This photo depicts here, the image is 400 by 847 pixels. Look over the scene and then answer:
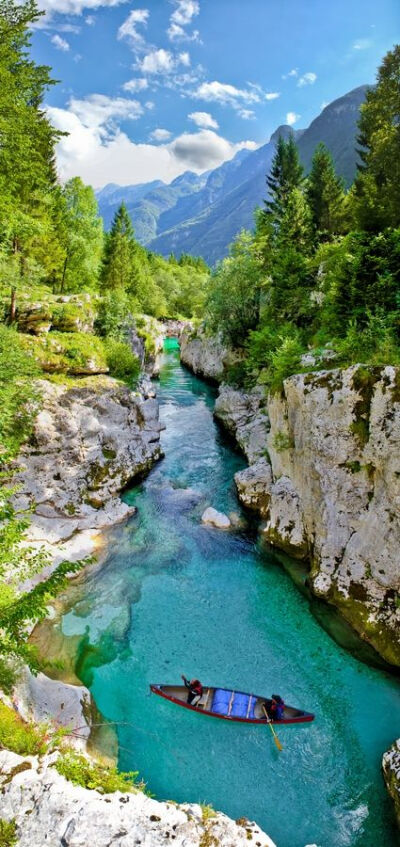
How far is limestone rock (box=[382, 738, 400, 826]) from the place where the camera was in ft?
29.6

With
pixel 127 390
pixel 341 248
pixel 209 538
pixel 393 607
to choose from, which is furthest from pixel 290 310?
pixel 393 607

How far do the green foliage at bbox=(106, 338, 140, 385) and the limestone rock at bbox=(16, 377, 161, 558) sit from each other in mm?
1788

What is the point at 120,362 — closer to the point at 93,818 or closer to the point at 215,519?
the point at 215,519

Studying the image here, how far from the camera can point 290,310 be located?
91.9 feet

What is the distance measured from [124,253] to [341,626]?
159ft

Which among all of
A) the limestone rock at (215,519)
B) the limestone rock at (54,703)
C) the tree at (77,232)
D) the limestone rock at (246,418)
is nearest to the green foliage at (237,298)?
the limestone rock at (246,418)

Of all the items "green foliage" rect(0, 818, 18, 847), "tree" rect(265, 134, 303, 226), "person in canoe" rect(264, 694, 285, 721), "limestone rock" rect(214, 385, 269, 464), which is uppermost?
"tree" rect(265, 134, 303, 226)

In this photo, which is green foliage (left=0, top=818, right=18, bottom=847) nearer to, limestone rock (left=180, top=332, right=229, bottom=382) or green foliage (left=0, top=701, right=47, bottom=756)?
green foliage (left=0, top=701, right=47, bottom=756)

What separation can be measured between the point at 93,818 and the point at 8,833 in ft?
4.11

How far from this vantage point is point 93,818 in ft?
20.4

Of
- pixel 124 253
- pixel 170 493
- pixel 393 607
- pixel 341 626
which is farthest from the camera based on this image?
pixel 124 253

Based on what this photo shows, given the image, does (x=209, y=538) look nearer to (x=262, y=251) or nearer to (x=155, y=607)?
(x=155, y=607)

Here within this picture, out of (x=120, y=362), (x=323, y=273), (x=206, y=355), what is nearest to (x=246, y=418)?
(x=120, y=362)

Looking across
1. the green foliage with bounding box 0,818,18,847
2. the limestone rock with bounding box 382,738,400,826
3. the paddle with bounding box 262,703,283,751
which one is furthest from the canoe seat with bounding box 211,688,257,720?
the green foliage with bounding box 0,818,18,847
